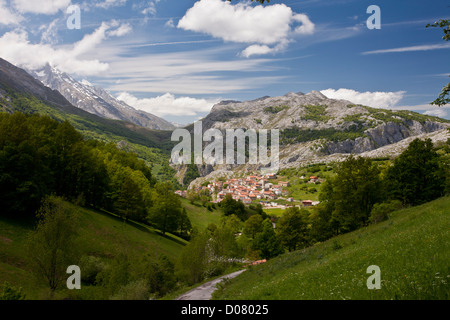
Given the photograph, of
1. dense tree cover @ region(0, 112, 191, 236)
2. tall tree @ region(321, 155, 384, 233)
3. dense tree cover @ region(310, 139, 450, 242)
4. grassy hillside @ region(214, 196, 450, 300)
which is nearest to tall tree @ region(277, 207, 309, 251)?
dense tree cover @ region(310, 139, 450, 242)

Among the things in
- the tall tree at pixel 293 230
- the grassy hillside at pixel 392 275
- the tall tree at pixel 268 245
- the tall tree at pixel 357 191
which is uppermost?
the tall tree at pixel 357 191

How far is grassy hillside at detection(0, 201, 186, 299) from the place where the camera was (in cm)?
2919

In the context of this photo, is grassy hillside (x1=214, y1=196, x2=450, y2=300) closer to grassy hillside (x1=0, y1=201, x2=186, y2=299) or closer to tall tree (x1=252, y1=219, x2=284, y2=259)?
grassy hillside (x1=0, y1=201, x2=186, y2=299)

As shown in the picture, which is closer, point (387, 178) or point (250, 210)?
point (387, 178)

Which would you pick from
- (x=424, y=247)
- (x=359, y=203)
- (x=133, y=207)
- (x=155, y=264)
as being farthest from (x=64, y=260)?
(x=359, y=203)

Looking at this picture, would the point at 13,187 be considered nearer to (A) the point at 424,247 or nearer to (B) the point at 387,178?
(A) the point at 424,247

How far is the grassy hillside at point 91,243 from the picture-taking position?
29.2m

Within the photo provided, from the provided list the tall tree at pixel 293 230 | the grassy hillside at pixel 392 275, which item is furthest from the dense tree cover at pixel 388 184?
the grassy hillside at pixel 392 275

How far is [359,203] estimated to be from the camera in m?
42.5

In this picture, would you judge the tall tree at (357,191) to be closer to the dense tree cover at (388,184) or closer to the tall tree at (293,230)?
the dense tree cover at (388,184)

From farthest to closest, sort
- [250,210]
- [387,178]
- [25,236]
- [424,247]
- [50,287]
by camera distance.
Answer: [250,210] < [387,178] < [25,236] < [50,287] < [424,247]

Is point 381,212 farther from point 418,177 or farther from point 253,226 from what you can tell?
point 253,226

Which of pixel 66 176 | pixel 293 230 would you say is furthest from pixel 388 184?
pixel 66 176
